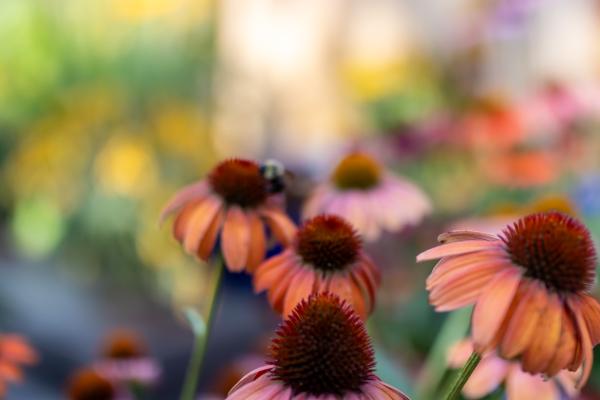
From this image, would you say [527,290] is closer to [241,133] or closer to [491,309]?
[491,309]

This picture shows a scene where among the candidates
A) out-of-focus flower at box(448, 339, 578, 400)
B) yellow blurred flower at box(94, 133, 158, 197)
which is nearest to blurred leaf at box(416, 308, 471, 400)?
out-of-focus flower at box(448, 339, 578, 400)

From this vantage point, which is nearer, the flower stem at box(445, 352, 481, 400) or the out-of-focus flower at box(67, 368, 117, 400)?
the flower stem at box(445, 352, 481, 400)

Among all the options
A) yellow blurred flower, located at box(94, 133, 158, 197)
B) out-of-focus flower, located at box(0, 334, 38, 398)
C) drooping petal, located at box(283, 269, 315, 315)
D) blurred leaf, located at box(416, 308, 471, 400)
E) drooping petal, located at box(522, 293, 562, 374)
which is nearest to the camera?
drooping petal, located at box(522, 293, 562, 374)

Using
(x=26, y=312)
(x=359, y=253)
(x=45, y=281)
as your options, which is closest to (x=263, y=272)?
(x=359, y=253)

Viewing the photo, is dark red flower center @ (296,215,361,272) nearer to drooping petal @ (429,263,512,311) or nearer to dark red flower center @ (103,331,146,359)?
drooping petal @ (429,263,512,311)

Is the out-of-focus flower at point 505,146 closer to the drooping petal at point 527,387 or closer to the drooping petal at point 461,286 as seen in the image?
the drooping petal at point 527,387

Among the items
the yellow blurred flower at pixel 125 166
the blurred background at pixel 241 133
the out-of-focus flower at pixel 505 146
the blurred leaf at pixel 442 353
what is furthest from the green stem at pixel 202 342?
the yellow blurred flower at pixel 125 166
